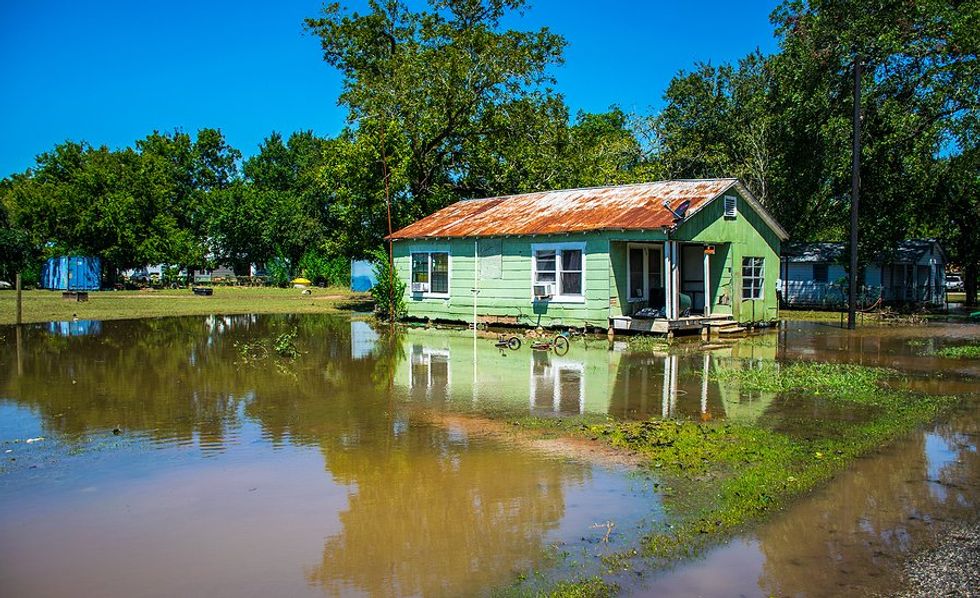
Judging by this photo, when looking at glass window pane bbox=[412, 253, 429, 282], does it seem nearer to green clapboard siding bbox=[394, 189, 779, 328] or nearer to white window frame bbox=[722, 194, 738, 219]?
green clapboard siding bbox=[394, 189, 779, 328]

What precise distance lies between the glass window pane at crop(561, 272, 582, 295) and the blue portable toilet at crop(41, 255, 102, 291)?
38939 millimetres

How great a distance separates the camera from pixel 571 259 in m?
21.4

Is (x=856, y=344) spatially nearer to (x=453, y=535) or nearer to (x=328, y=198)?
(x=453, y=535)

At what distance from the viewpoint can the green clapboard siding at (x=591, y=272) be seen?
2039cm

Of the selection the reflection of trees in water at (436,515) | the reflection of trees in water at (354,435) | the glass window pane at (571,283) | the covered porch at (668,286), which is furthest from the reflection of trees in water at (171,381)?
the covered porch at (668,286)

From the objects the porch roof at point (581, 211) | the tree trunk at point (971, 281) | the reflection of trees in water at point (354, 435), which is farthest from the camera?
the tree trunk at point (971, 281)

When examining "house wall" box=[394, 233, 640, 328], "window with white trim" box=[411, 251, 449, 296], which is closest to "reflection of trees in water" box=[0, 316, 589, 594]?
"house wall" box=[394, 233, 640, 328]

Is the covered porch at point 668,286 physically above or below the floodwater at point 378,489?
above

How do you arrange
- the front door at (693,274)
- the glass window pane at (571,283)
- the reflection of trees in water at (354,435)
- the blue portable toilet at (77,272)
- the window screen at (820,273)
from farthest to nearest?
the blue portable toilet at (77,272) < the window screen at (820,273) < the front door at (693,274) < the glass window pane at (571,283) < the reflection of trees in water at (354,435)

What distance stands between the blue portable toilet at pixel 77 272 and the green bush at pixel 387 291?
3080cm

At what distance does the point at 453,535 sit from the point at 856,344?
1604cm

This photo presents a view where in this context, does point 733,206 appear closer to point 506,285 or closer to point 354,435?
point 506,285

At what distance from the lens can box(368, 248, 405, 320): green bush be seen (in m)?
25.9

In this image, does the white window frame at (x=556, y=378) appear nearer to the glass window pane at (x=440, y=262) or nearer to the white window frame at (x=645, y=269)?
the white window frame at (x=645, y=269)
